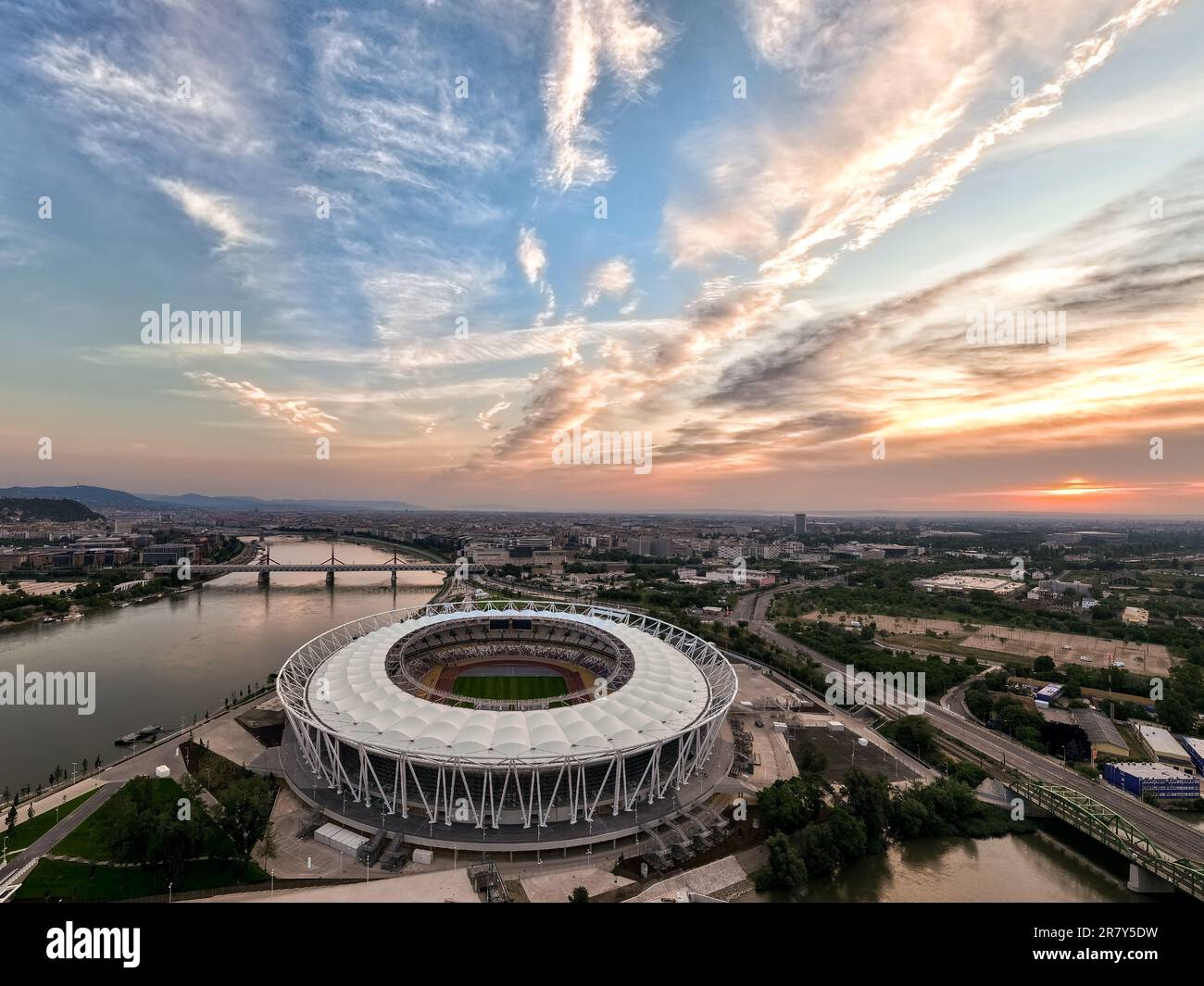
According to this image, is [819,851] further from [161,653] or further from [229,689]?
[161,653]

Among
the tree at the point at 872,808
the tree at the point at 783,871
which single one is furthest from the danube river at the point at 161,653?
the tree at the point at 872,808

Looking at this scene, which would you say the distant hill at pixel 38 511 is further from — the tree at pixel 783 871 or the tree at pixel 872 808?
the tree at pixel 872 808

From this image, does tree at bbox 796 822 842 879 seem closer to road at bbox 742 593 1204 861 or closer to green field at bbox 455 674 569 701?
road at bbox 742 593 1204 861

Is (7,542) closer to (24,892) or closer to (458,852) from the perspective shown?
(24,892)

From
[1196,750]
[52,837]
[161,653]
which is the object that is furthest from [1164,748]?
[161,653]

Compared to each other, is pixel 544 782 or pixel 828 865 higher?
pixel 544 782
